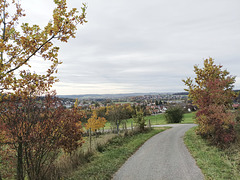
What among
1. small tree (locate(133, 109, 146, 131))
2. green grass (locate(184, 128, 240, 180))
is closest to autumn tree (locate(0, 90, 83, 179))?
green grass (locate(184, 128, 240, 180))

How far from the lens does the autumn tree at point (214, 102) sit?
9.49 metres

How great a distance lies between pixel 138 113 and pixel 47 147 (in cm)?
1308

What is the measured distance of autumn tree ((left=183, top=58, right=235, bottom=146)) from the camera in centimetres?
949

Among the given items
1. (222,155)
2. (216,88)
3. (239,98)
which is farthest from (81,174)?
(239,98)

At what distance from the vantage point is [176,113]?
31984 millimetres

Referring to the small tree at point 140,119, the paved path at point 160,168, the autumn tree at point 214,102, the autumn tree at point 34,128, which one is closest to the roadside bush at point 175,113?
the small tree at point 140,119

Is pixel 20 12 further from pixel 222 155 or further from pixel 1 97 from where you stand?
pixel 222 155

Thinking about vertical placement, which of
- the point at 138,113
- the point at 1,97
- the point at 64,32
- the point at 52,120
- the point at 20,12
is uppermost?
the point at 20,12

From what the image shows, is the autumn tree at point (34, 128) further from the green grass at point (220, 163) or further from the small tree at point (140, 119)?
the small tree at point (140, 119)

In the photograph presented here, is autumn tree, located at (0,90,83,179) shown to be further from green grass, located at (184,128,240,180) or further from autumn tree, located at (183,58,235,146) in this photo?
autumn tree, located at (183,58,235,146)

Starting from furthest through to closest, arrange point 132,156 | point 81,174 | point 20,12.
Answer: point 132,156 → point 81,174 → point 20,12

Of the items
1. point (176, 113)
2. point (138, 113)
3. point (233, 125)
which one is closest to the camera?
point (233, 125)

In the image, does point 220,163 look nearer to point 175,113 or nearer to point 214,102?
point 214,102

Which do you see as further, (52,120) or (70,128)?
(70,128)
